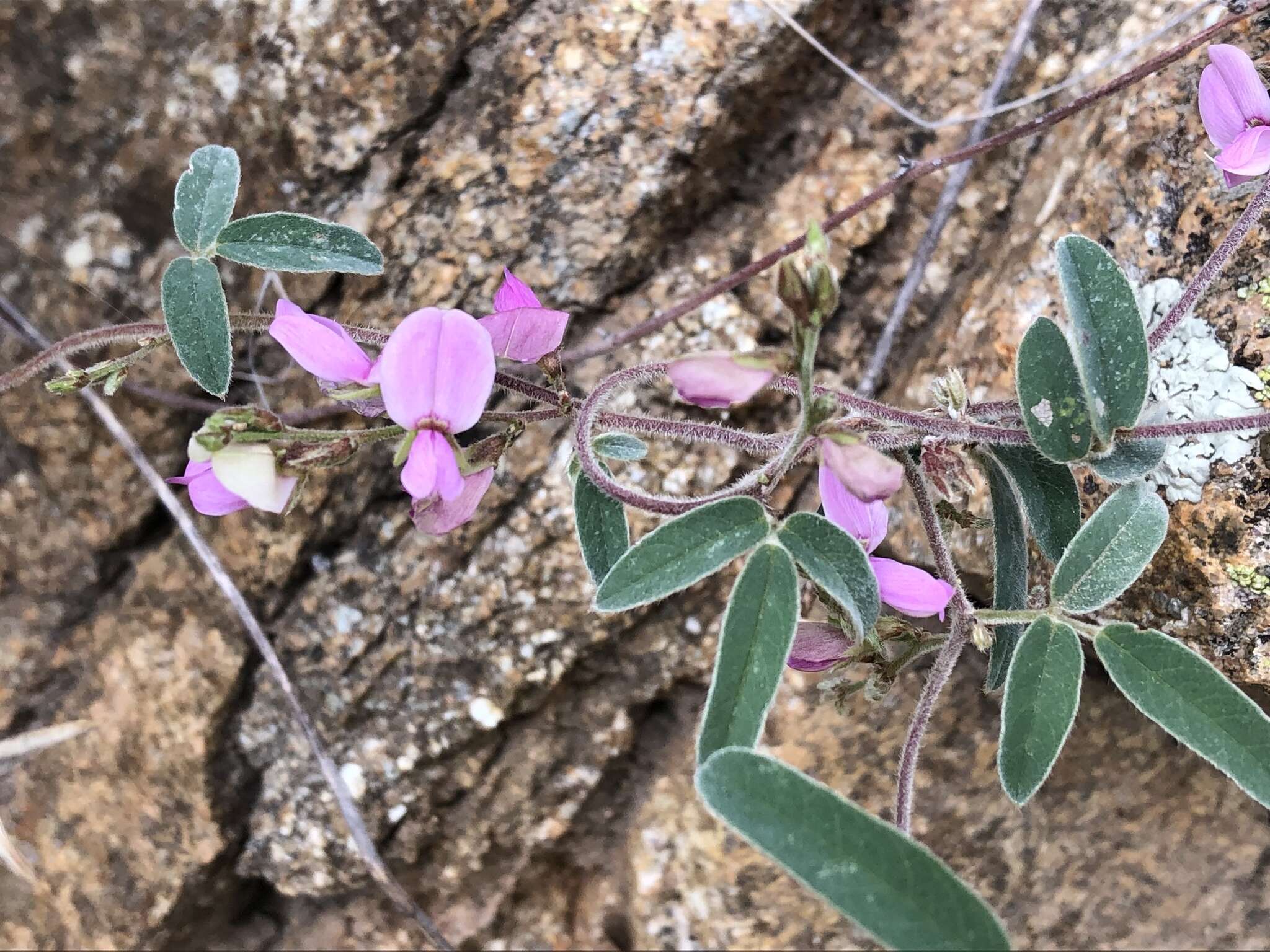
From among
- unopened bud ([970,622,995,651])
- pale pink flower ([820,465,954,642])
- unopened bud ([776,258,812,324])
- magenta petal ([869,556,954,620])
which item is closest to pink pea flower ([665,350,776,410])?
unopened bud ([776,258,812,324])

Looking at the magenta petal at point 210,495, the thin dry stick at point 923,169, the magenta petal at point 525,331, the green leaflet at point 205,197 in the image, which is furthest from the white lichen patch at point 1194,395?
the green leaflet at point 205,197

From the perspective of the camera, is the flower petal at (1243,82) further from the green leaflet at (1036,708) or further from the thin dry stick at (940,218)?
the green leaflet at (1036,708)

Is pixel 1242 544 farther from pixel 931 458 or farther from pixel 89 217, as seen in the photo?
pixel 89 217

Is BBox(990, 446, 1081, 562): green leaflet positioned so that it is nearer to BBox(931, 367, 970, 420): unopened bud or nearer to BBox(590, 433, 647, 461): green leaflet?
BBox(931, 367, 970, 420): unopened bud

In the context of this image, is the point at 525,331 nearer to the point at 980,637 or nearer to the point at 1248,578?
the point at 980,637

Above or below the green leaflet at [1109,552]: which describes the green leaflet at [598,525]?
below

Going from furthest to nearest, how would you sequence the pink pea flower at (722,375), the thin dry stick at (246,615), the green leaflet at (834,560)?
the thin dry stick at (246,615) → the green leaflet at (834,560) → the pink pea flower at (722,375)
